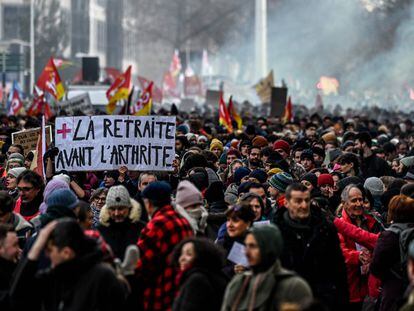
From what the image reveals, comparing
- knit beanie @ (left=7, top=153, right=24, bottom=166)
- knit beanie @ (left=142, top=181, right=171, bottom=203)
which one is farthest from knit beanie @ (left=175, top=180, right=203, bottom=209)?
knit beanie @ (left=7, top=153, right=24, bottom=166)

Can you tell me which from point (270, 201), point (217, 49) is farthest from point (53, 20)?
point (270, 201)

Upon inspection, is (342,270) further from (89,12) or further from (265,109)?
(89,12)

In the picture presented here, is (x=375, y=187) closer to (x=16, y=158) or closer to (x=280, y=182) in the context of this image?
(x=280, y=182)

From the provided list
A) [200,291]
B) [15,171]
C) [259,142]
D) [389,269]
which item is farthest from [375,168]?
[200,291]

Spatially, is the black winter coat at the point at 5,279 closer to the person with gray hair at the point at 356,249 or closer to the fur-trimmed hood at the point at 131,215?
the fur-trimmed hood at the point at 131,215

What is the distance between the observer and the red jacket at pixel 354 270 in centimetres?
1024

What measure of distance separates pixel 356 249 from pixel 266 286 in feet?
10.6

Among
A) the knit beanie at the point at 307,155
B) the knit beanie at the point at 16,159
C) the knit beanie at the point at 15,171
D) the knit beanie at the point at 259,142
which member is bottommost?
the knit beanie at the point at 15,171

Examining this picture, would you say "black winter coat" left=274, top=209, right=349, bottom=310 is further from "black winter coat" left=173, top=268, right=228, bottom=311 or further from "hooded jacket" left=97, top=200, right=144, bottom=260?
"black winter coat" left=173, top=268, right=228, bottom=311

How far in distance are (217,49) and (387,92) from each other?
35.5m

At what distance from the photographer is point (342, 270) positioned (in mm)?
9133

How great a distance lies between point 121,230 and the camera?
8.98 metres

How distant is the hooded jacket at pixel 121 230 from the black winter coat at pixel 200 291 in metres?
1.22

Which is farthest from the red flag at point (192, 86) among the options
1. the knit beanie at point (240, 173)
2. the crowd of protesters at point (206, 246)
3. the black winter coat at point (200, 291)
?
the black winter coat at point (200, 291)
